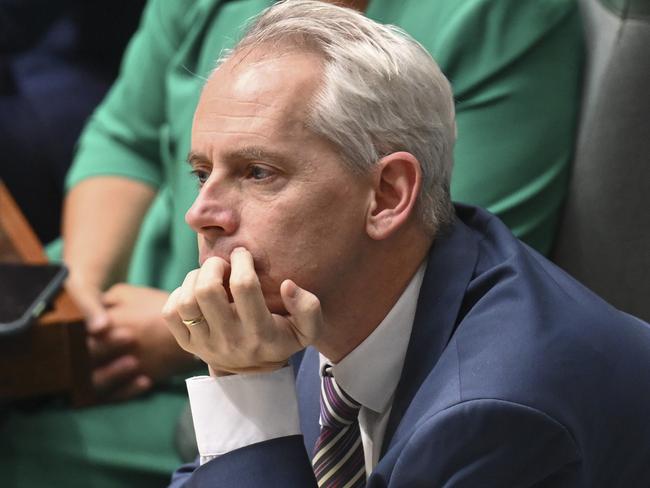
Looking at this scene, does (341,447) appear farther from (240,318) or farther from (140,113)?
(140,113)

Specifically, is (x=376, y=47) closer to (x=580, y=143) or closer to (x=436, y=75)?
(x=436, y=75)

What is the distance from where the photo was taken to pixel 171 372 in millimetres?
1730

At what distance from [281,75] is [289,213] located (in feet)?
0.41

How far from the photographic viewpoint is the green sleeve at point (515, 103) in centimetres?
148

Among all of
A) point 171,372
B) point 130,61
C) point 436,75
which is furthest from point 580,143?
point 130,61

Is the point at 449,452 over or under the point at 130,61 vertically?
over

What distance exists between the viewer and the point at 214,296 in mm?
994

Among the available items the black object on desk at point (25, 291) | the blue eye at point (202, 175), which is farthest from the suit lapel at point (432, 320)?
the black object on desk at point (25, 291)

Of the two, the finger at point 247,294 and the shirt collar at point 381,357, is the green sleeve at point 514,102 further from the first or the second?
the finger at point 247,294

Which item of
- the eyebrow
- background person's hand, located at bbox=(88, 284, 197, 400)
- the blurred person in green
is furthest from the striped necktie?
background person's hand, located at bbox=(88, 284, 197, 400)

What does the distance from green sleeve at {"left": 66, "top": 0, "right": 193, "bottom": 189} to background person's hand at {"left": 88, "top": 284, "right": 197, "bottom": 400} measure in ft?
1.03

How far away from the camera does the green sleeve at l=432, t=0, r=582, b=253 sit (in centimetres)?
148

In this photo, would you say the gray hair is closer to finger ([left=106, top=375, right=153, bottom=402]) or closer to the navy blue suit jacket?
the navy blue suit jacket

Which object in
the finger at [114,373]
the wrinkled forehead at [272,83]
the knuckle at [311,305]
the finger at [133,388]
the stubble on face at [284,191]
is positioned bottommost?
the finger at [133,388]
